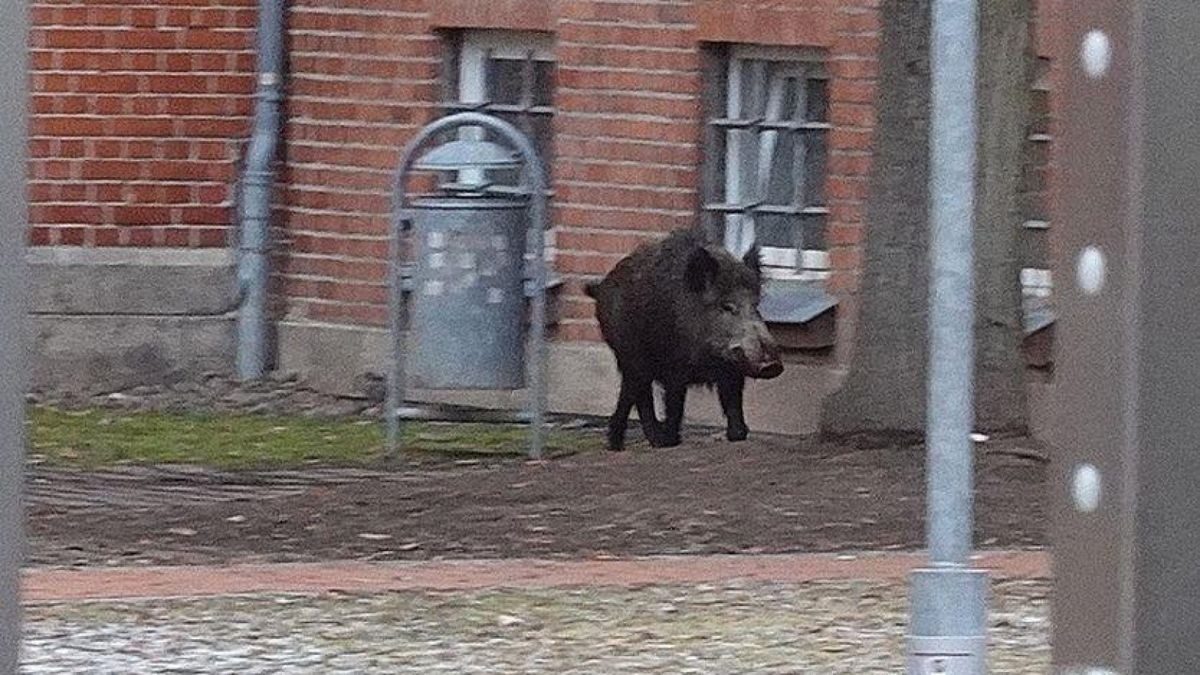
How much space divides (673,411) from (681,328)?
1.55ft

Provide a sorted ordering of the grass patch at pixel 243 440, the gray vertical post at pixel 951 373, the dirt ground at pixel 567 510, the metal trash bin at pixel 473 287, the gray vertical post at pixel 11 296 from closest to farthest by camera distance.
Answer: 1. the gray vertical post at pixel 11 296
2. the gray vertical post at pixel 951 373
3. the dirt ground at pixel 567 510
4. the metal trash bin at pixel 473 287
5. the grass patch at pixel 243 440

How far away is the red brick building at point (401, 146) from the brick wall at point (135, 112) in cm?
1

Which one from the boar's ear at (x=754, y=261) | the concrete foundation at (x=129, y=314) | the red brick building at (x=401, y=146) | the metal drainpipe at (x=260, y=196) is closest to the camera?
the boar's ear at (x=754, y=261)

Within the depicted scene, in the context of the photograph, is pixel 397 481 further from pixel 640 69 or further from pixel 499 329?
pixel 640 69

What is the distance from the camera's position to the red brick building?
12898 mm

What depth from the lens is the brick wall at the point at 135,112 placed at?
14.3m

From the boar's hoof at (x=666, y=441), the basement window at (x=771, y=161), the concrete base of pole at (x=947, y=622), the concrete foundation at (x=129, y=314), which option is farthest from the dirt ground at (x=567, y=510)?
the concrete base of pole at (x=947, y=622)

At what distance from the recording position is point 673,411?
1201 cm

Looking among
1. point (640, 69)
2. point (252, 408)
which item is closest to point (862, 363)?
point (640, 69)

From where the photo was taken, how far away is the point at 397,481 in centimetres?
1094

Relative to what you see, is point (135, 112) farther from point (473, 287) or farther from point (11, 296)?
point (11, 296)

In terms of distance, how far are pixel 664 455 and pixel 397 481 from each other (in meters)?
1.07

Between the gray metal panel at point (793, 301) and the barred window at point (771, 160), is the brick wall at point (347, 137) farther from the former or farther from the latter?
the gray metal panel at point (793, 301)

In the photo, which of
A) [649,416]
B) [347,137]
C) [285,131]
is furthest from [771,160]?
[285,131]
